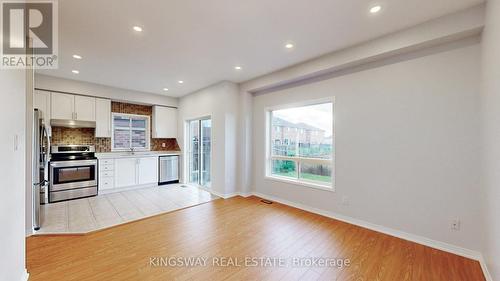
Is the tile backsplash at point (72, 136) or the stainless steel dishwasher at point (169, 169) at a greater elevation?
the tile backsplash at point (72, 136)

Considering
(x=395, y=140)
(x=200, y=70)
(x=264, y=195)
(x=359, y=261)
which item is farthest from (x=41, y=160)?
(x=395, y=140)

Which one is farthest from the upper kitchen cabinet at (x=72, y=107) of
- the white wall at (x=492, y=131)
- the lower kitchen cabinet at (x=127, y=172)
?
the white wall at (x=492, y=131)

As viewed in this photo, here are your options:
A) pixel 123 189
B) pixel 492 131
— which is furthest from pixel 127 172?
pixel 492 131

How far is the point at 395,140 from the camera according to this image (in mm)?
2768

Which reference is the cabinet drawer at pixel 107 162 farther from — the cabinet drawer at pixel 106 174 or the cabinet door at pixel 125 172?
the cabinet drawer at pixel 106 174

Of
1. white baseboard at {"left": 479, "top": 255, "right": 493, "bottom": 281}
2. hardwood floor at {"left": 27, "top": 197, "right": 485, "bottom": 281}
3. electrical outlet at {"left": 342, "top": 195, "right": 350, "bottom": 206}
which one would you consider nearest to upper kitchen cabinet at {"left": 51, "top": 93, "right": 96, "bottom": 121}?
hardwood floor at {"left": 27, "top": 197, "right": 485, "bottom": 281}

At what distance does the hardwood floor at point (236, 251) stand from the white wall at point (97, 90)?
3.44m

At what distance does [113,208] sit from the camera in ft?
12.4

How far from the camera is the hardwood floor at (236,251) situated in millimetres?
1962

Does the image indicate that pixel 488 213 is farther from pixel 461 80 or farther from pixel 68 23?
pixel 68 23

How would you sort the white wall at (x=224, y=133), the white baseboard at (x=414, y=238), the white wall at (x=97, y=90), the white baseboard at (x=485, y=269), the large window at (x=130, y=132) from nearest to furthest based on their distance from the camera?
the white baseboard at (x=485, y=269) < the white baseboard at (x=414, y=238) < the white wall at (x=97, y=90) < the white wall at (x=224, y=133) < the large window at (x=130, y=132)

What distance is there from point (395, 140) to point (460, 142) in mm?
625

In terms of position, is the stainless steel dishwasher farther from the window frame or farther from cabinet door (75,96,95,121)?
the window frame

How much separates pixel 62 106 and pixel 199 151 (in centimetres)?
329
